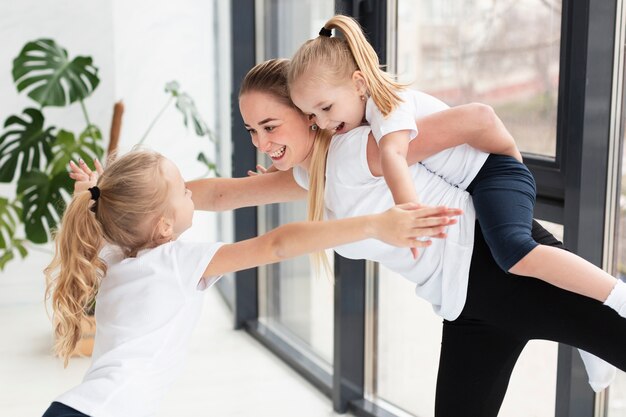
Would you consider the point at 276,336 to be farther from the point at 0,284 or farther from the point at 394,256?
the point at 394,256

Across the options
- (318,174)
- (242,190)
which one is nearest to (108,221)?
(242,190)

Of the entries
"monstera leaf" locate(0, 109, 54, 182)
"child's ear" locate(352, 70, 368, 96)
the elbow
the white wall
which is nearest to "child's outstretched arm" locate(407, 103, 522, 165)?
the elbow

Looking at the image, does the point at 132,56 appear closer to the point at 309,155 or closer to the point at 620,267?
the point at 309,155

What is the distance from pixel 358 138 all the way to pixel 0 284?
344 centimetres

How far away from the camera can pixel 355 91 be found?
168 centimetres

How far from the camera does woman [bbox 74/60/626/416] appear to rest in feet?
5.20

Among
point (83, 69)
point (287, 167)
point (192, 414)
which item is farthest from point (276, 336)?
point (287, 167)

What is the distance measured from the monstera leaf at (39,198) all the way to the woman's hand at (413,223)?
231 cm

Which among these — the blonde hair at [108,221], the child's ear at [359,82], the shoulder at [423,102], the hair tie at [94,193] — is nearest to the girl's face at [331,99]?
the child's ear at [359,82]

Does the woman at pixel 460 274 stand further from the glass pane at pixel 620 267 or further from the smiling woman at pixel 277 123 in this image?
the glass pane at pixel 620 267

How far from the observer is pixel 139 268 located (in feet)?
5.47

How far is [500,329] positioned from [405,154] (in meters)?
0.45

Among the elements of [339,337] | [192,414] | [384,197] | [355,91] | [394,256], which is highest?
[355,91]

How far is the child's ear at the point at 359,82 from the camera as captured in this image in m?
1.66
